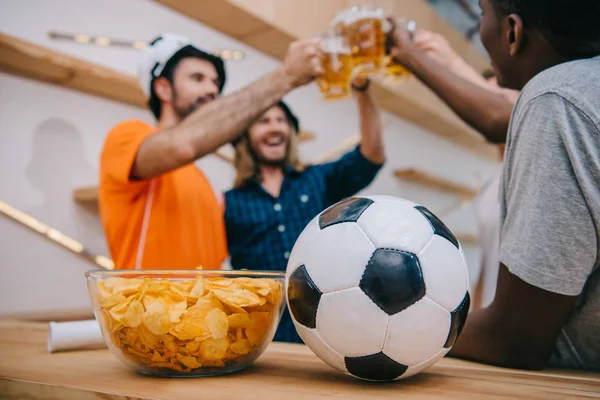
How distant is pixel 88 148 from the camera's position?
204 centimetres

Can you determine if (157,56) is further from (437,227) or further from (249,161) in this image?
(437,227)

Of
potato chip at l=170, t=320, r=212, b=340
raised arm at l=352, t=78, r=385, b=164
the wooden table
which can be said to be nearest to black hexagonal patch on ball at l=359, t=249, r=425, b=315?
the wooden table

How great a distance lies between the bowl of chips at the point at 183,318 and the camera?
610 mm

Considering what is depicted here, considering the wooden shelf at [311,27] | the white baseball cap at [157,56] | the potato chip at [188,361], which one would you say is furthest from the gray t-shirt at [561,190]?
the wooden shelf at [311,27]

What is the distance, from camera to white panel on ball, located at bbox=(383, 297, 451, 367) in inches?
22.5

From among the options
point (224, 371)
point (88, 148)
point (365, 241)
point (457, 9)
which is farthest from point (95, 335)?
point (457, 9)

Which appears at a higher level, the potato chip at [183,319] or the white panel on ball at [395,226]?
the white panel on ball at [395,226]

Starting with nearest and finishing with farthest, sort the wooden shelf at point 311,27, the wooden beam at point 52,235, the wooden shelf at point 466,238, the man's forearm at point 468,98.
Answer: the man's forearm at point 468,98 < the wooden beam at point 52,235 < the wooden shelf at point 311,27 < the wooden shelf at point 466,238

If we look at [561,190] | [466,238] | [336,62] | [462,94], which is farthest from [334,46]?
[466,238]

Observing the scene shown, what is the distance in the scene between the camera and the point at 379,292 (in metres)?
0.57

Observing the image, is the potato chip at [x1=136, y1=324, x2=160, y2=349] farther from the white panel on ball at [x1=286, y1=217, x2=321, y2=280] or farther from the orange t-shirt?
the orange t-shirt

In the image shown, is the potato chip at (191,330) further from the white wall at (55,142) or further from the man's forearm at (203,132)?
the white wall at (55,142)

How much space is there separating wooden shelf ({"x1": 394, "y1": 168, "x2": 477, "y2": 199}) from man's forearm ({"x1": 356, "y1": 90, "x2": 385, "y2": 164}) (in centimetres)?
186

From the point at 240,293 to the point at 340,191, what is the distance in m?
1.50
